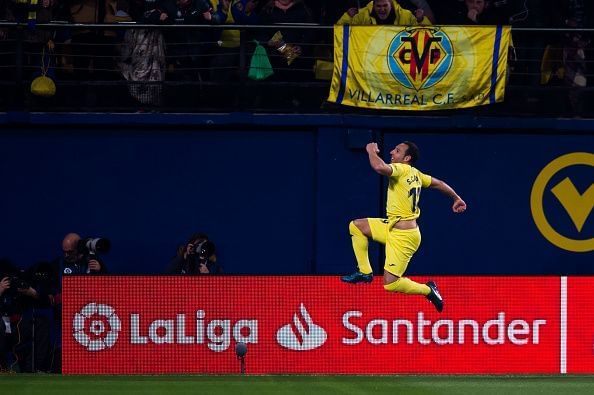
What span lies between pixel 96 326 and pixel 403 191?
16.2 feet

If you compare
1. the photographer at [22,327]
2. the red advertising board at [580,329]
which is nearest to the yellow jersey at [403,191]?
the red advertising board at [580,329]

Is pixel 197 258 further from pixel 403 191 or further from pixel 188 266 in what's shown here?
pixel 403 191

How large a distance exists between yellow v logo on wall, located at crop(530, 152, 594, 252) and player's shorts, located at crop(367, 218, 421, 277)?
6387 millimetres

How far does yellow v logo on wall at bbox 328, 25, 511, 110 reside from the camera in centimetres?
1991

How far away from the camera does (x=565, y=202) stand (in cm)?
2170

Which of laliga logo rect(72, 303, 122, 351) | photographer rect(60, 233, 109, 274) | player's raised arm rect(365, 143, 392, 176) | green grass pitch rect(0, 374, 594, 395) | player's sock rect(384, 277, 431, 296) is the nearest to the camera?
player's raised arm rect(365, 143, 392, 176)

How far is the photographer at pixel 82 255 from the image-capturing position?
1912cm

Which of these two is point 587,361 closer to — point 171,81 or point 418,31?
point 418,31

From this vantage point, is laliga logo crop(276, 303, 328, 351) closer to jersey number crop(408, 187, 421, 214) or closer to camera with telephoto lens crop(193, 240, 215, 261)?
camera with telephoto lens crop(193, 240, 215, 261)

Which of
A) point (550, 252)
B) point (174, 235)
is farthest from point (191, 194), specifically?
point (550, 252)

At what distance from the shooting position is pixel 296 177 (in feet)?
69.9

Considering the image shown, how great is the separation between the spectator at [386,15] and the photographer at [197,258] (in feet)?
12.3

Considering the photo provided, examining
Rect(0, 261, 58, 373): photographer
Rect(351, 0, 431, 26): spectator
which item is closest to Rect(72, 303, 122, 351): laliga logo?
Rect(0, 261, 58, 373): photographer

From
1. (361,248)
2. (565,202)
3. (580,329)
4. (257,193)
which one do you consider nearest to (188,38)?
(257,193)
